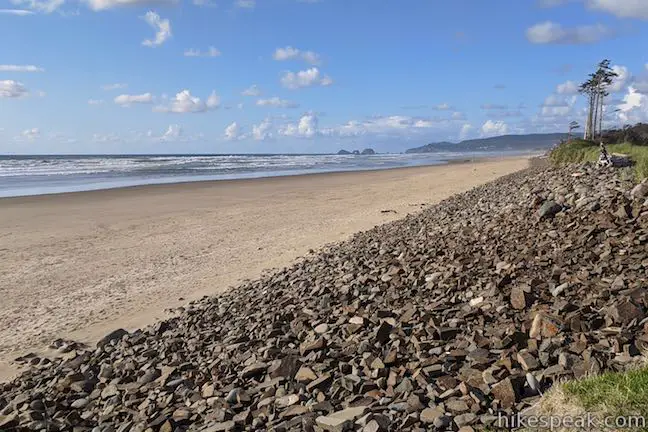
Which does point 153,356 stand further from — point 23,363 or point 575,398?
point 575,398

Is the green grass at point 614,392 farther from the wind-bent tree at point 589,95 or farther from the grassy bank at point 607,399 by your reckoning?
the wind-bent tree at point 589,95

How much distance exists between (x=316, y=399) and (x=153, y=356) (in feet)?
8.85

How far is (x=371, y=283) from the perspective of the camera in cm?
727

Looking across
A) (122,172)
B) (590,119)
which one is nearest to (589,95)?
(590,119)

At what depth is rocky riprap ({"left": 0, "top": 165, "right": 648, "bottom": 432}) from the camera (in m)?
4.01

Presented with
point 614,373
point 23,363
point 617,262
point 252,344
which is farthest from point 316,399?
point 23,363

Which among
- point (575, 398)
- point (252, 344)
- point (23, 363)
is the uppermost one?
point (575, 398)

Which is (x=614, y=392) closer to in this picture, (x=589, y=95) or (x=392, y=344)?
(x=392, y=344)

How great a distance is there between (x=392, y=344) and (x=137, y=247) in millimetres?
10429

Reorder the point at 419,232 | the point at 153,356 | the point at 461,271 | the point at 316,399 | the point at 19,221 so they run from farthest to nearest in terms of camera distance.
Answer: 1. the point at 19,221
2. the point at 419,232
3. the point at 461,271
4. the point at 153,356
5. the point at 316,399

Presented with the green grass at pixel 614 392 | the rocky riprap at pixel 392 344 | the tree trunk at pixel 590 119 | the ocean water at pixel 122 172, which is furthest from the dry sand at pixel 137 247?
the tree trunk at pixel 590 119

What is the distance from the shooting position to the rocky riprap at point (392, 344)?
4.01 metres

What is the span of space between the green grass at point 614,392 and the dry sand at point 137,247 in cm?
634

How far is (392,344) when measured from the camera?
16.3 ft
